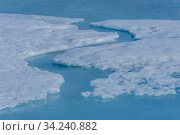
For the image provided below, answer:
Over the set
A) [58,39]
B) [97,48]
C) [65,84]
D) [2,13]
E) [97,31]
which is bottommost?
[65,84]

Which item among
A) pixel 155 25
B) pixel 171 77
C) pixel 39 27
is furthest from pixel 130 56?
pixel 39 27

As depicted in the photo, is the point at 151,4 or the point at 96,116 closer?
the point at 96,116

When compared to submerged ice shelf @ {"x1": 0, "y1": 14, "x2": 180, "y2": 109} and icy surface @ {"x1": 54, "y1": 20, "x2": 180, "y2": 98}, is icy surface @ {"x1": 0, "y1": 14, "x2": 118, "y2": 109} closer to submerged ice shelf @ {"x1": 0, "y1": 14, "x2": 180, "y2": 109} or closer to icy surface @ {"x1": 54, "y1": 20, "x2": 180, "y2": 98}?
submerged ice shelf @ {"x1": 0, "y1": 14, "x2": 180, "y2": 109}

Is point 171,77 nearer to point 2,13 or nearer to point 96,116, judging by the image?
point 96,116

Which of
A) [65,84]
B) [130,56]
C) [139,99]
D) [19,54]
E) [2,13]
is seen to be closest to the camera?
[139,99]

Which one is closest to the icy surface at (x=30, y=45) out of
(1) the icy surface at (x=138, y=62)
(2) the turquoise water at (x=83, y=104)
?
(2) the turquoise water at (x=83, y=104)

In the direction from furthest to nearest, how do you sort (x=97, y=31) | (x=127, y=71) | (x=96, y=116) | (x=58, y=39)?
(x=97, y=31) → (x=58, y=39) → (x=127, y=71) → (x=96, y=116)

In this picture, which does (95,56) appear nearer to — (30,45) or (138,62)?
(138,62)
